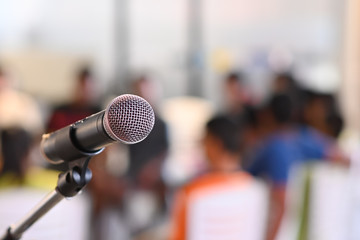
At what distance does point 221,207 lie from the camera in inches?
90.2

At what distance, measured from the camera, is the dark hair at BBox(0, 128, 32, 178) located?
266cm

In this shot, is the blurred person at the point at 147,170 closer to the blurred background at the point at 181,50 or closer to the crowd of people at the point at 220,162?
the crowd of people at the point at 220,162

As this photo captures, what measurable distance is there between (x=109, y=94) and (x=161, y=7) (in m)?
1.47

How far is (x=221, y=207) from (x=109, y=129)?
155 cm

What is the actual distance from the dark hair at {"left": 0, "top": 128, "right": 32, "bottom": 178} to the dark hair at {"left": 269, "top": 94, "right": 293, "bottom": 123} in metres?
1.41

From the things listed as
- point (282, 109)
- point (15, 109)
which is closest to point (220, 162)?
point (282, 109)

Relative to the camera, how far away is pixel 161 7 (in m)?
7.36

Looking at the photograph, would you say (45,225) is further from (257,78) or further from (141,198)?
(257,78)

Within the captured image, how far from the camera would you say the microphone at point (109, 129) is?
0.80m

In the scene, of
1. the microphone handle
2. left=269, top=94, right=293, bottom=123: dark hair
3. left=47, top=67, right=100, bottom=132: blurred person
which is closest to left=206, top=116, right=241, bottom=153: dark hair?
left=269, top=94, right=293, bottom=123: dark hair

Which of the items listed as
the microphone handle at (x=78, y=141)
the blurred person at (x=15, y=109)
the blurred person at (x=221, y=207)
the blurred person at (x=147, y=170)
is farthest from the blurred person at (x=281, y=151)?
the microphone handle at (x=78, y=141)

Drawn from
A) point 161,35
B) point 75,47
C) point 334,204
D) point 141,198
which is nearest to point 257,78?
point 161,35

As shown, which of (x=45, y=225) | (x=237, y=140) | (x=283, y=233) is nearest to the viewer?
(x=45, y=225)

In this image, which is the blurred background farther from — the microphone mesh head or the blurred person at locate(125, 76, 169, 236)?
the microphone mesh head
